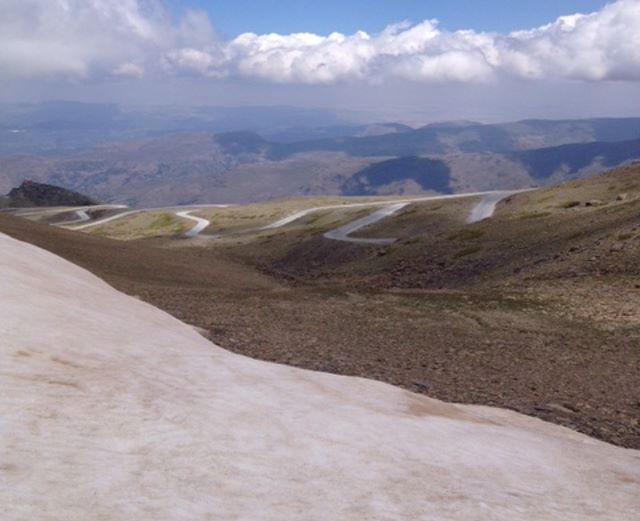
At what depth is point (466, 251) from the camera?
55.9m

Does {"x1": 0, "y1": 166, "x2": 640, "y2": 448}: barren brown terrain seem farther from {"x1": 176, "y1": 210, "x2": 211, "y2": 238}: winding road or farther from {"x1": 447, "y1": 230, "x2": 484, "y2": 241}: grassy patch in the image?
{"x1": 176, "y1": 210, "x2": 211, "y2": 238}: winding road

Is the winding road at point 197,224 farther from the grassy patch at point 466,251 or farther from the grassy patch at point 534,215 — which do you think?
the grassy patch at point 466,251

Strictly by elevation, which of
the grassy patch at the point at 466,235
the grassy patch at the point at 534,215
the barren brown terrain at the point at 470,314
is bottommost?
the barren brown terrain at the point at 470,314

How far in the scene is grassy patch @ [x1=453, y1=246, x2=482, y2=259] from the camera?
181 ft

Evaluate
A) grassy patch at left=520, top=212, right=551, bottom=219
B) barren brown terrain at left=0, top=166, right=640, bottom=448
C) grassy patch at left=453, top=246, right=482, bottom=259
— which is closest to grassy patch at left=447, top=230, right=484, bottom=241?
barren brown terrain at left=0, top=166, right=640, bottom=448

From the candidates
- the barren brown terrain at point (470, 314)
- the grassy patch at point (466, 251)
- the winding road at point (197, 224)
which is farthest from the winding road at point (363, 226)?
the winding road at point (197, 224)

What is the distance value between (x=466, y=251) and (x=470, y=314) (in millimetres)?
27258

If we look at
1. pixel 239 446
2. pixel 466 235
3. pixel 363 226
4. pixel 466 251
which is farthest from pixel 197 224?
pixel 239 446

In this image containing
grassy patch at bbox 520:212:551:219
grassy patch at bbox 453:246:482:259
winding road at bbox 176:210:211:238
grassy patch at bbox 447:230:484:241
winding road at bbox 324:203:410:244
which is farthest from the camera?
winding road at bbox 176:210:211:238

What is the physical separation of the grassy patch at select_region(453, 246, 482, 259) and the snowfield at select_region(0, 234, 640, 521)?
1528 inches

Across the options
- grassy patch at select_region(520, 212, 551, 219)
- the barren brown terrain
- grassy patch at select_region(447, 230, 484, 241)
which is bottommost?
the barren brown terrain

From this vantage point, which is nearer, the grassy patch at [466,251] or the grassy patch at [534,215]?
the grassy patch at [466,251]

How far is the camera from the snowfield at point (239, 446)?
7883 millimetres

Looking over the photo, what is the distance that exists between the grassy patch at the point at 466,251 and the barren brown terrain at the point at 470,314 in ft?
0.57
